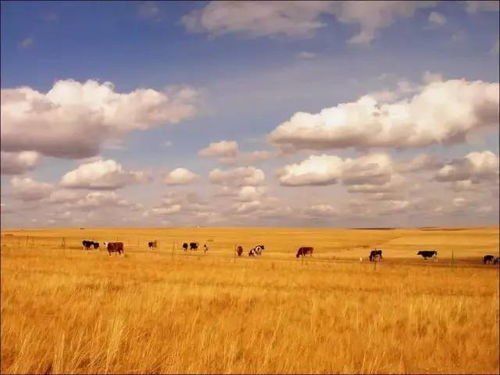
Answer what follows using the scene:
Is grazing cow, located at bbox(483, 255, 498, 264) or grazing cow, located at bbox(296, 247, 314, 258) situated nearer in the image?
grazing cow, located at bbox(483, 255, 498, 264)

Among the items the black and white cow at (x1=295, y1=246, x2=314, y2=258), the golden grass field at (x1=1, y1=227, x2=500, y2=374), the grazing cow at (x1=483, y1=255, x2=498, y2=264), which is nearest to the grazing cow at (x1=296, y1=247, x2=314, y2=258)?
the black and white cow at (x1=295, y1=246, x2=314, y2=258)

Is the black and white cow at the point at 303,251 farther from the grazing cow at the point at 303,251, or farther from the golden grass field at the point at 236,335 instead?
the golden grass field at the point at 236,335

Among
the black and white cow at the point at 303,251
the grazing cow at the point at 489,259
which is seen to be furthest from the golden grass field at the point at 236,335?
the black and white cow at the point at 303,251

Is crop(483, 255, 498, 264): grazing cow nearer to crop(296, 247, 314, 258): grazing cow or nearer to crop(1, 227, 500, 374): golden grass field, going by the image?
crop(296, 247, 314, 258): grazing cow

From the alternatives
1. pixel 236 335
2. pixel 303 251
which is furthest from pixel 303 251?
pixel 236 335

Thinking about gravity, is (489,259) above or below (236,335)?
below

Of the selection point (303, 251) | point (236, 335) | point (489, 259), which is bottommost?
point (489, 259)

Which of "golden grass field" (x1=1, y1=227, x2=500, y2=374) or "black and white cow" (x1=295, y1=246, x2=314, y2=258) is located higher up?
"golden grass field" (x1=1, y1=227, x2=500, y2=374)

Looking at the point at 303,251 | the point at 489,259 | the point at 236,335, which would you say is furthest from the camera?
the point at 303,251

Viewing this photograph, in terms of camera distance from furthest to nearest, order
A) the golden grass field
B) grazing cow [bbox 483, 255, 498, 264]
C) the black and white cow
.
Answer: the black and white cow, grazing cow [bbox 483, 255, 498, 264], the golden grass field

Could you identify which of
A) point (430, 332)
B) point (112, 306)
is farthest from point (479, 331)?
point (112, 306)

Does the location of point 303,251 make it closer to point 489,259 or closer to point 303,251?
point 303,251

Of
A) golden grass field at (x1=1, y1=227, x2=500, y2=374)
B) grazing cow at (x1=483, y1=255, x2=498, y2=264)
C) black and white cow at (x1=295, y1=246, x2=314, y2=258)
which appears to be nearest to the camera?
golden grass field at (x1=1, y1=227, x2=500, y2=374)

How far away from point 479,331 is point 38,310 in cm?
901
